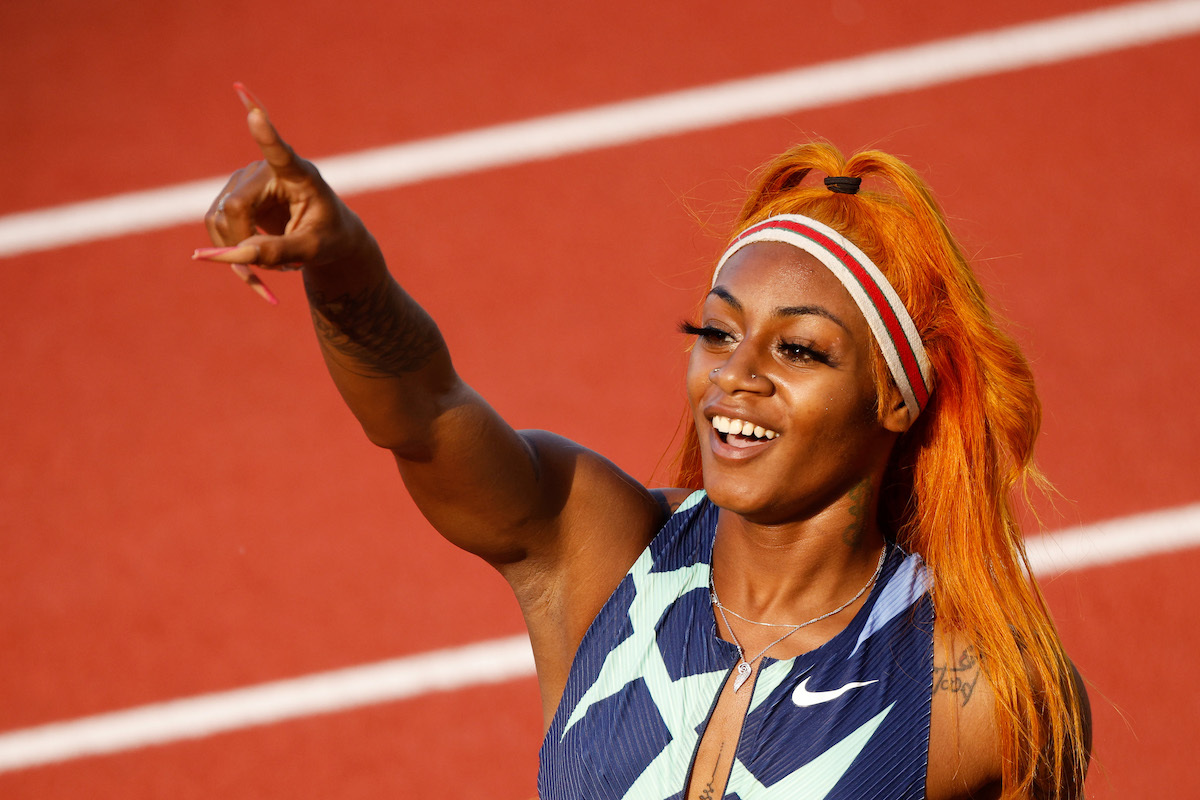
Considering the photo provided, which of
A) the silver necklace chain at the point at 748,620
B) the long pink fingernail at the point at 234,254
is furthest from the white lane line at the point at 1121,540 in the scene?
the long pink fingernail at the point at 234,254

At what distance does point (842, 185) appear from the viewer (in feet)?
7.68

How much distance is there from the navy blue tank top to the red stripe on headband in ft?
1.29

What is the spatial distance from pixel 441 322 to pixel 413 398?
3.20m

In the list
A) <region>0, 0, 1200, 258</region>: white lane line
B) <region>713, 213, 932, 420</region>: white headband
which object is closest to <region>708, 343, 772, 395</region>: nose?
<region>713, 213, 932, 420</region>: white headband

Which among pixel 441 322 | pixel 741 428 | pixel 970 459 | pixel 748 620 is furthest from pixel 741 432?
pixel 441 322

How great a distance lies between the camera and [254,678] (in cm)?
463

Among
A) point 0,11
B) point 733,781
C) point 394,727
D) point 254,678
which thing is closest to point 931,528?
point 733,781

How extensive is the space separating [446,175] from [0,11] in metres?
2.19

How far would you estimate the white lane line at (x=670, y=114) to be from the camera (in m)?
5.37

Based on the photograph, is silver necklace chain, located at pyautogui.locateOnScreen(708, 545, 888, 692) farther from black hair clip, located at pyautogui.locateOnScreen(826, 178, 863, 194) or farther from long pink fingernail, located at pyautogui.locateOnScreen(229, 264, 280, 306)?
long pink fingernail, located at pyautogui.locateOnScreen(229, 264, 280, 306)

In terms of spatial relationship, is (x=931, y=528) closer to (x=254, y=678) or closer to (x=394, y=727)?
(x=394, y=727)

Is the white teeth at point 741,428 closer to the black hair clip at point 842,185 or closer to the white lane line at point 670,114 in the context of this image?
the black hair clip at point 842,185

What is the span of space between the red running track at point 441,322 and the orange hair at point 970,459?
2.17 meters

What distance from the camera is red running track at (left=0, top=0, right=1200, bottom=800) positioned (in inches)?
180
